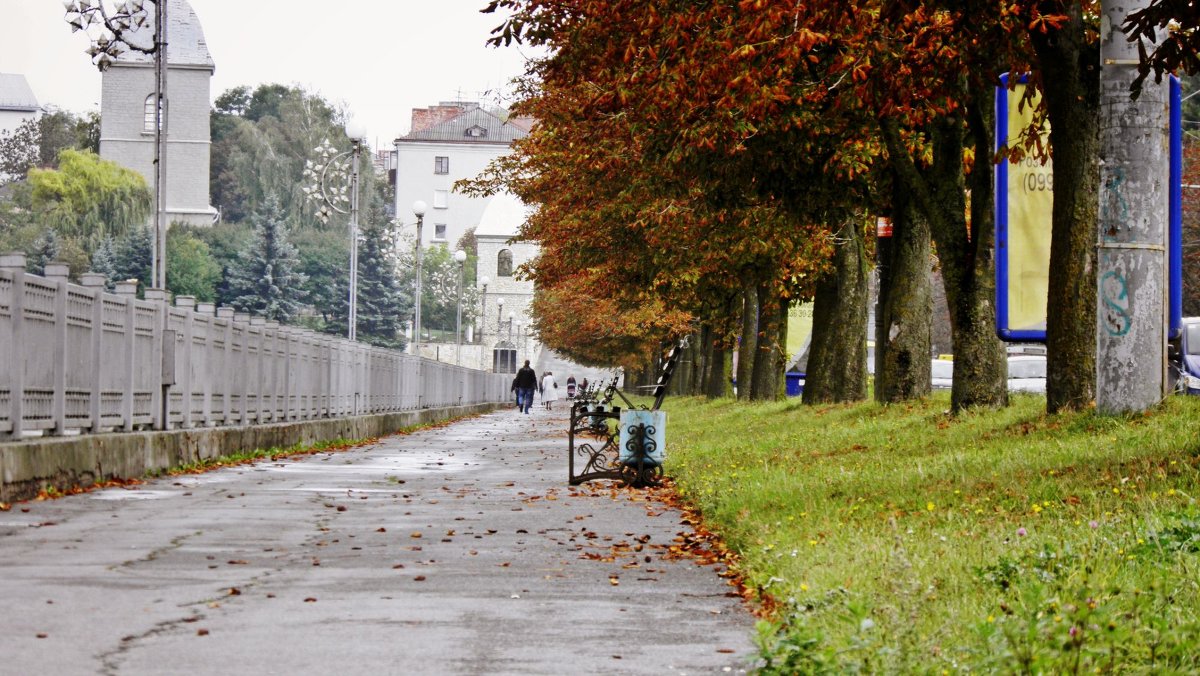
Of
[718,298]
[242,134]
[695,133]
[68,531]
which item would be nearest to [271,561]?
[68,531]

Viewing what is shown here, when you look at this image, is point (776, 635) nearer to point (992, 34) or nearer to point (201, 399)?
point (992, 34)

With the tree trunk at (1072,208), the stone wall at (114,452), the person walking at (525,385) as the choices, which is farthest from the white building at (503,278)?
the tree trunk at (1072,208)

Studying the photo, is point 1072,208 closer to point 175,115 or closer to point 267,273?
point 267,273

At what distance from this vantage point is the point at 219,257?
11875cm

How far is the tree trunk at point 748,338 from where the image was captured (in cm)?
4188

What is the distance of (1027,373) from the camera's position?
148 ft

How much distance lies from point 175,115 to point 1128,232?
A: 108652 millimetres

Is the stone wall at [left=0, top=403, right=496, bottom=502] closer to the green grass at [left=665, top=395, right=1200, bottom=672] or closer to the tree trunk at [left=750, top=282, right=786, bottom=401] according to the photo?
the green grass at [left=665, top=395, right=1200, bottom=672]

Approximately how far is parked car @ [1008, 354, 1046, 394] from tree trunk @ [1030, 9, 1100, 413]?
2737cm

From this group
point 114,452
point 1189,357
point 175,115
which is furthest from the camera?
point 175,115

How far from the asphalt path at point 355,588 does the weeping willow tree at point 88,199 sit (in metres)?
93.7

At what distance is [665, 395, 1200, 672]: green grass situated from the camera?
5.52 m

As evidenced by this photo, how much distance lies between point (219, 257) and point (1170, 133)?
10728 centimetres

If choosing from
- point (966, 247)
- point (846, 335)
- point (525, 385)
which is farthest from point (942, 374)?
point (966, 247)
